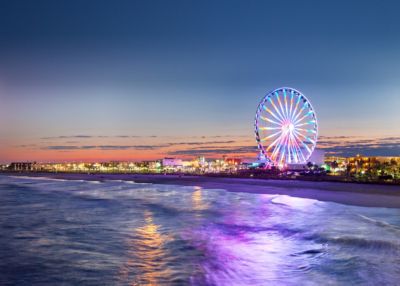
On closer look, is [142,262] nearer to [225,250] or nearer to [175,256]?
[175,256]

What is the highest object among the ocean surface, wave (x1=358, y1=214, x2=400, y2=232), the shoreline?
the ocean surface

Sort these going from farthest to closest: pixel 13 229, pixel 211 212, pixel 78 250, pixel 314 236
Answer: pixel 211 212
pixel 13 229
pixel 314 236
pixel 78 250

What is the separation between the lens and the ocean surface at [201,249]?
11336 mm

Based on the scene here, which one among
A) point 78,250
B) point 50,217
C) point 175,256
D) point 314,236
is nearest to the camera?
point 175,256

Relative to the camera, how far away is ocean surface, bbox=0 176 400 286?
11.3m

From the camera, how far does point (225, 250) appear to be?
595 inches

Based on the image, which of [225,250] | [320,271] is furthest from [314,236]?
[320,271]

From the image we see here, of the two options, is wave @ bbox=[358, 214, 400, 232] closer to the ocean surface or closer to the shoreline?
the ocean surface

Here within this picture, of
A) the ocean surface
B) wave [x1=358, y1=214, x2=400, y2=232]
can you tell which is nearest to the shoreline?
wave [x1=358, y1=214, x2=400, y2=232]

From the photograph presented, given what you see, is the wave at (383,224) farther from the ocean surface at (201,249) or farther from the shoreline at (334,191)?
the shoreline at (334,191)

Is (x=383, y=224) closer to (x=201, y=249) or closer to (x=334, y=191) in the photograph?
(x=201, y=249)

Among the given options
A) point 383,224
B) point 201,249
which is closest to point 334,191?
point 383,224

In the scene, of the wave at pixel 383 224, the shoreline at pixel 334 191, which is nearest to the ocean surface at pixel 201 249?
the wave at pixel 383 224

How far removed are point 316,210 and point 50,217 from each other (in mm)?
16534
